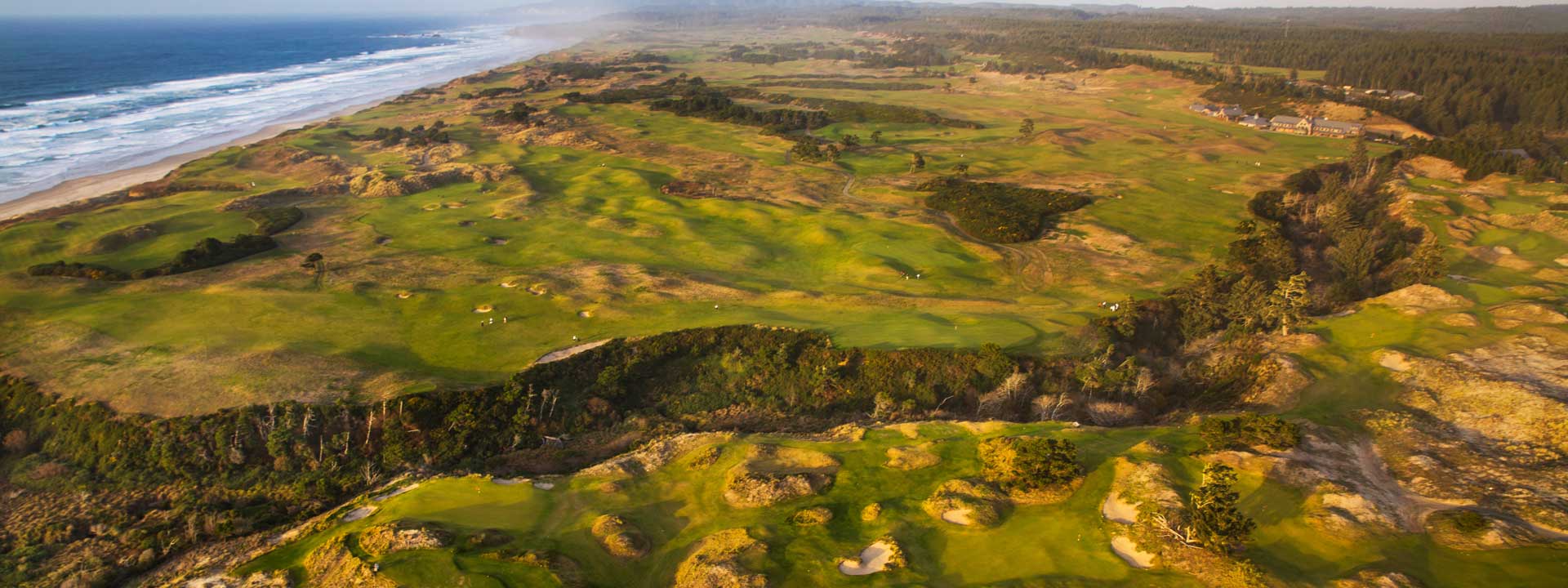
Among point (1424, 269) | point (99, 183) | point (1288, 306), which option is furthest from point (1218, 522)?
point (99, 183)

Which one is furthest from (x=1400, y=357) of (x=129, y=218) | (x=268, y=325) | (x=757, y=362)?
(x=129, y=218)

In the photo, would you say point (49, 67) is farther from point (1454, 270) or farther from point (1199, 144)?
point (1454, 270)

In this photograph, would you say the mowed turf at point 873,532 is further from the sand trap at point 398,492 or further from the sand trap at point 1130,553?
the sand trap at point 398,492

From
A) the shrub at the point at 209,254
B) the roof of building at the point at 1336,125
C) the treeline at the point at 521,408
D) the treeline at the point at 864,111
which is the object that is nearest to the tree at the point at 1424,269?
the treeline at the point at 521,408

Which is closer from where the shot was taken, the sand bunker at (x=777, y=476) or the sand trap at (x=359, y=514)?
the sand trap at (x=359, y=514)

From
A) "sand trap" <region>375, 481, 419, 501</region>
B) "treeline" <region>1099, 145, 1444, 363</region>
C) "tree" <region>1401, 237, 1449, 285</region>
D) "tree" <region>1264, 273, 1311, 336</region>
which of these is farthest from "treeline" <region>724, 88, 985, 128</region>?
"sand trap" <region>375, 481, 419, 501</region>

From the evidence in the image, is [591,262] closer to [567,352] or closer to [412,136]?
[567,352]

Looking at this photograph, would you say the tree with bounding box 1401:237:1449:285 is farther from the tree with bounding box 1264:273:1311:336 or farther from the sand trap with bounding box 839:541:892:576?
the sand trap with bounding box 839:541:892:576
